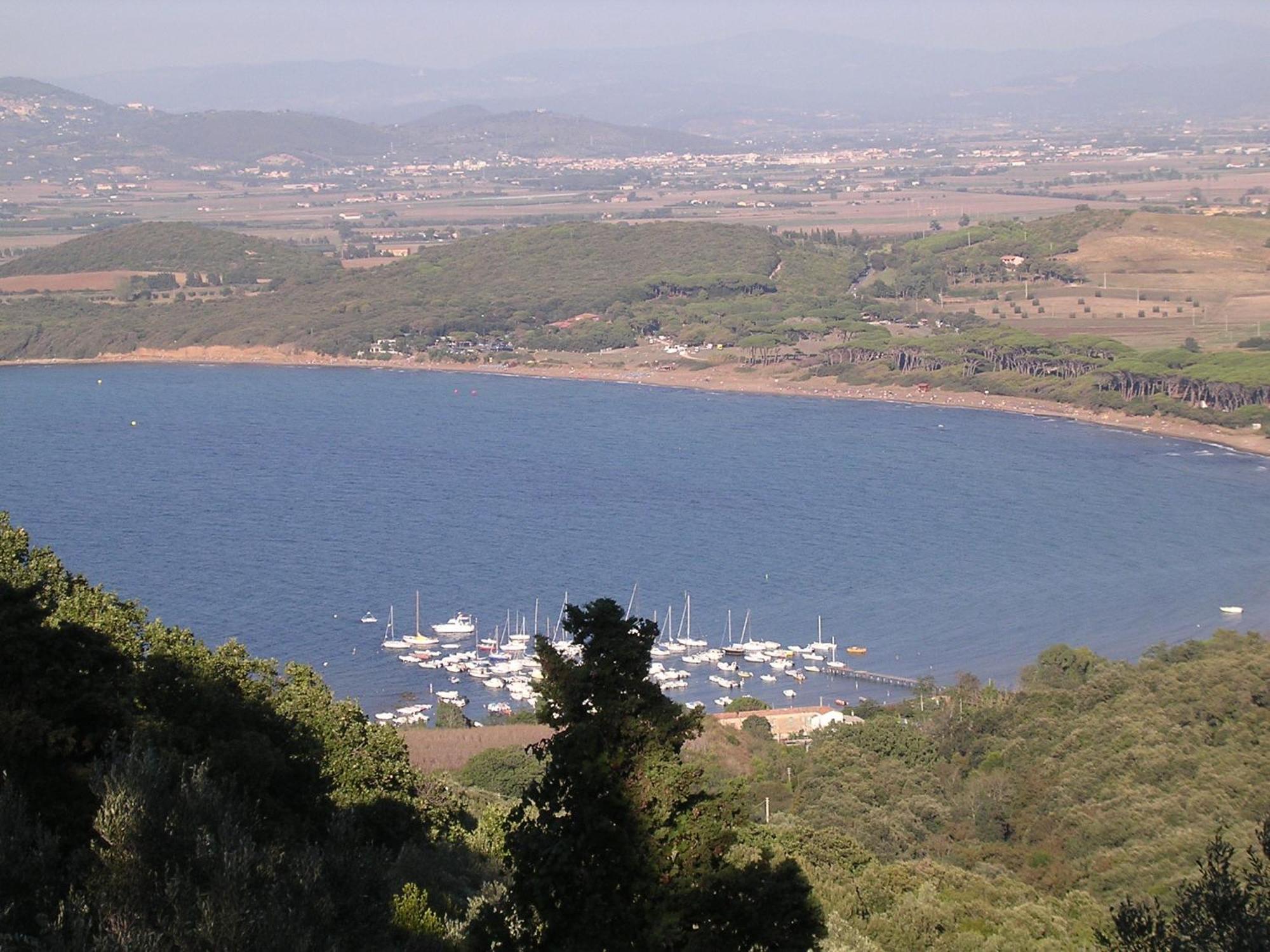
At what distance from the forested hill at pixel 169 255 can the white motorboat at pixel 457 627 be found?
39211 mm

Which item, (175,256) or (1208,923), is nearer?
(1208,923)

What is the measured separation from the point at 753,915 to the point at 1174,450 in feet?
107

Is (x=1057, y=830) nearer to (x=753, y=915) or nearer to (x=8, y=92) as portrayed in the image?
(x=753, y=915)

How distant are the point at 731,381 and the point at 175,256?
91.5 ft

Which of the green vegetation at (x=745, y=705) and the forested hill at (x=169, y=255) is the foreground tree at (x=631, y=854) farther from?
the forested hill at (x=169, y=255)

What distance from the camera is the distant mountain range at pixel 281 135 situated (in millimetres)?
118250

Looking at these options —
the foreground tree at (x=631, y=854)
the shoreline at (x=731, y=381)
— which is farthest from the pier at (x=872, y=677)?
the shoreline at (x=731, y=381)

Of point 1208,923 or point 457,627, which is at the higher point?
point 1208,923

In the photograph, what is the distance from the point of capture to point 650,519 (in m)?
28.8

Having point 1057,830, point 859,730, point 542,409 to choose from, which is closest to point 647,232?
point 542,409

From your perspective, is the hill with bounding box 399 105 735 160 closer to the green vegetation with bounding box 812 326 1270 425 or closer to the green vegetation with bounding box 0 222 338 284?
the green vegetation with bounding box 0 222 338 284

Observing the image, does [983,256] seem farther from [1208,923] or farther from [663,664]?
[1208,923]

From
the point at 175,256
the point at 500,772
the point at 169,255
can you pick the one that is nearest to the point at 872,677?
the point at 500,772

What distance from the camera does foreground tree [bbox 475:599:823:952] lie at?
4867 millimetres
